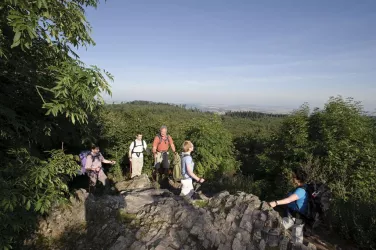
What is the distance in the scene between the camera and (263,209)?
5.31 meters

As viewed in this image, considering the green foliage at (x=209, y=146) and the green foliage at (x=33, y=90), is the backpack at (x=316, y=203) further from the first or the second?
the green foliage at (x=209, y=146)

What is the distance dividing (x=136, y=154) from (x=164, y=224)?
12.8ft

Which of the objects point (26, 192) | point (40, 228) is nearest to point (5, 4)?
point (26, 192)

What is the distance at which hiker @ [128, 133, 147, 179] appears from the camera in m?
8.38

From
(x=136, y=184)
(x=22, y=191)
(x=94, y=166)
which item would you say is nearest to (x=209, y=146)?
(x=136, y=184)

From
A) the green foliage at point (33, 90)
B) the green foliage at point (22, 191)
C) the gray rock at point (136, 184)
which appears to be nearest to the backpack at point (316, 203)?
the green foliage at point (33, 90)

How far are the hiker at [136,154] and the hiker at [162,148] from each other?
462mm

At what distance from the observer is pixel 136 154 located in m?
8.48

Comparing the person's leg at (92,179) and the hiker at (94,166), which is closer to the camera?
the hiker at (94,166)

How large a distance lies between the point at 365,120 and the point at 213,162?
39.9ft

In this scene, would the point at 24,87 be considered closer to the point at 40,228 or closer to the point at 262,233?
the point at 40,228

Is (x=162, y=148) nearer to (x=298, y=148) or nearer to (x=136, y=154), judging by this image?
(x=136, y=154)

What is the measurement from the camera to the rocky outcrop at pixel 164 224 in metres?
4.56

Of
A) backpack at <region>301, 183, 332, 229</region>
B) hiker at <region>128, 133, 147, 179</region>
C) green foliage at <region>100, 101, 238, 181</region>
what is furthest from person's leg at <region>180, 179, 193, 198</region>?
green foliage at <region>100, 101, 238, 181</region>
